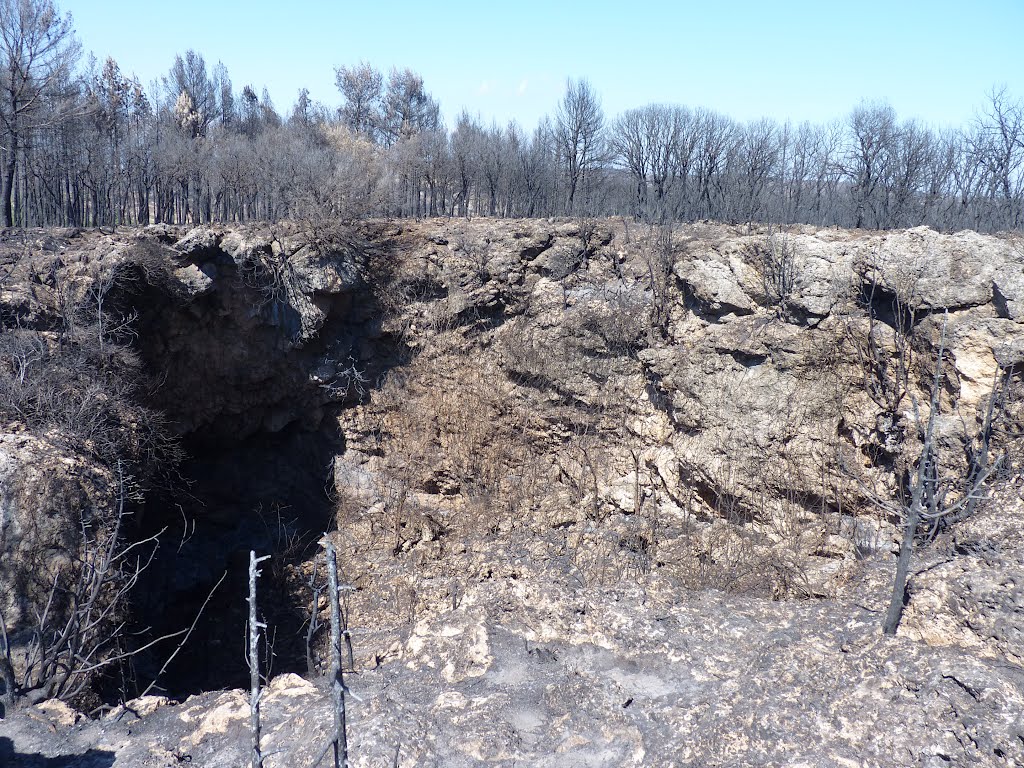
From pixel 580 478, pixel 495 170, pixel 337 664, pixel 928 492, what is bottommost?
pixel 580 478

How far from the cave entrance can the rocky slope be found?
0.29 feet

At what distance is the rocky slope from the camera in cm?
849

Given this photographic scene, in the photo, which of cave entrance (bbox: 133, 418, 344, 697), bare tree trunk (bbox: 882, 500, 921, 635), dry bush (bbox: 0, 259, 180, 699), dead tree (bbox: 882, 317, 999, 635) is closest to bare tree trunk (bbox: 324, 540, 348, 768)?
dry bush (bbox: 0, 259, 180, 699)

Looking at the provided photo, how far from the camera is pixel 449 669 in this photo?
9.98m

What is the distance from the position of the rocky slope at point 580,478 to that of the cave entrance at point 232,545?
3.4 inches

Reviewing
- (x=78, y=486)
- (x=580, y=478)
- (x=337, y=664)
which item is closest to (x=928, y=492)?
(x=580, y=478)

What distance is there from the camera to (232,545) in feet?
52.3

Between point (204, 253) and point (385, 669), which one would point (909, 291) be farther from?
point (204, 253)

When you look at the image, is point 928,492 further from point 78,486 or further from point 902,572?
point 78,486

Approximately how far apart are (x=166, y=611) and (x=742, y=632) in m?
11.3

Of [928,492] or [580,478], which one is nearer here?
[928,492]

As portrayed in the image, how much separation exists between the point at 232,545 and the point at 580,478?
8.19 m

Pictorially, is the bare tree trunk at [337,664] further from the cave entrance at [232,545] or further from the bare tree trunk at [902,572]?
the cave entrance at [232,545]

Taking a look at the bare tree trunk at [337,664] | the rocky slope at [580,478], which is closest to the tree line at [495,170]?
the rocky slope at [580,478]
